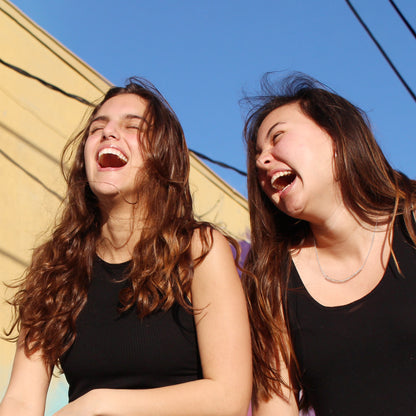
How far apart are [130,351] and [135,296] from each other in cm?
14

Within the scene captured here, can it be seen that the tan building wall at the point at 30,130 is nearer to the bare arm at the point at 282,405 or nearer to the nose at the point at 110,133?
the nose at the point at 110,133

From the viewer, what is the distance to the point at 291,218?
6.36 ft

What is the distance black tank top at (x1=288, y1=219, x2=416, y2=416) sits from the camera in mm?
1515

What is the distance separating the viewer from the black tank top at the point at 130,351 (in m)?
1.47

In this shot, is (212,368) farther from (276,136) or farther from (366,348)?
(276,136)

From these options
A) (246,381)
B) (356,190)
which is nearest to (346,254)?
(356,190)

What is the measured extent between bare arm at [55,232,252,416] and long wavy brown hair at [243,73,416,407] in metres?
0.20

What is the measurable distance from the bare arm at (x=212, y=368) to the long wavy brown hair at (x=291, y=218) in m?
0.20

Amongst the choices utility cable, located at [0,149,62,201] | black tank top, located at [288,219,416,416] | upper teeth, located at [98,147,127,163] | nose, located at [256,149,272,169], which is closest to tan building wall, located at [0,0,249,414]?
utility cable, located at [0,149,62,201]

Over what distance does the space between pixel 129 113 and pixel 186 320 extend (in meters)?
0.67

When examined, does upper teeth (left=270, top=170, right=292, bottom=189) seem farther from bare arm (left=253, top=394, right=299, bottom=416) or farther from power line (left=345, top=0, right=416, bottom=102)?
power line (left=345, top=0, right=416, bottom=102)

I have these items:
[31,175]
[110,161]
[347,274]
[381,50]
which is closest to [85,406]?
[110,161]

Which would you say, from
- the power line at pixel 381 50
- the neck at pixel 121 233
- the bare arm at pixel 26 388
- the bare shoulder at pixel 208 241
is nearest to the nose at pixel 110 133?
the neck at pixel 121 233

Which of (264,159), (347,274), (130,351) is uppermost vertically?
(264,159)
